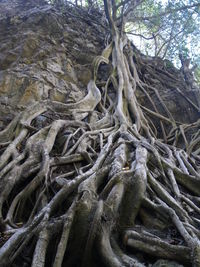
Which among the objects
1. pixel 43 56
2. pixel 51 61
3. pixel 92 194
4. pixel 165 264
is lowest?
pixel 165 264

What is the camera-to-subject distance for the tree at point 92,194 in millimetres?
1833

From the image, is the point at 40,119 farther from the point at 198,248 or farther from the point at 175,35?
the point at 175,35

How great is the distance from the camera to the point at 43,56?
18.6ft

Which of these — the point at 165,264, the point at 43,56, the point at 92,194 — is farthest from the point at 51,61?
the point at 165,264

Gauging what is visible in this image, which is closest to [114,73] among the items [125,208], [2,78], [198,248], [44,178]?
[2,78]

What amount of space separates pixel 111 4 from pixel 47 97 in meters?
3.38

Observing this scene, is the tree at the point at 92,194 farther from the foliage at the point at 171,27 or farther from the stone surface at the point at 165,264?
the foliage at the point at 171,27

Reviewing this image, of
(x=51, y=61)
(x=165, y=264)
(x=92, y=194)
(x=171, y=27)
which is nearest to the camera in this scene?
(x=165, y=264)

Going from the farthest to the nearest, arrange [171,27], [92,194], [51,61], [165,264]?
[171,27] → [51,61] → [92,194] → [165,264]

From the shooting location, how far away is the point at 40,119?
13.2 feet

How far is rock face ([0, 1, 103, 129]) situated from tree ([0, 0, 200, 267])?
69cm

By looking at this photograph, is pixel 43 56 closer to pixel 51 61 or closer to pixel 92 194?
pixel 51 61

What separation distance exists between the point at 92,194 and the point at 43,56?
4206 millimetres

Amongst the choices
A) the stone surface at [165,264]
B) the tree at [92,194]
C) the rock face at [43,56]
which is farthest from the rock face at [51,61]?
the stone surface at [165,264]
